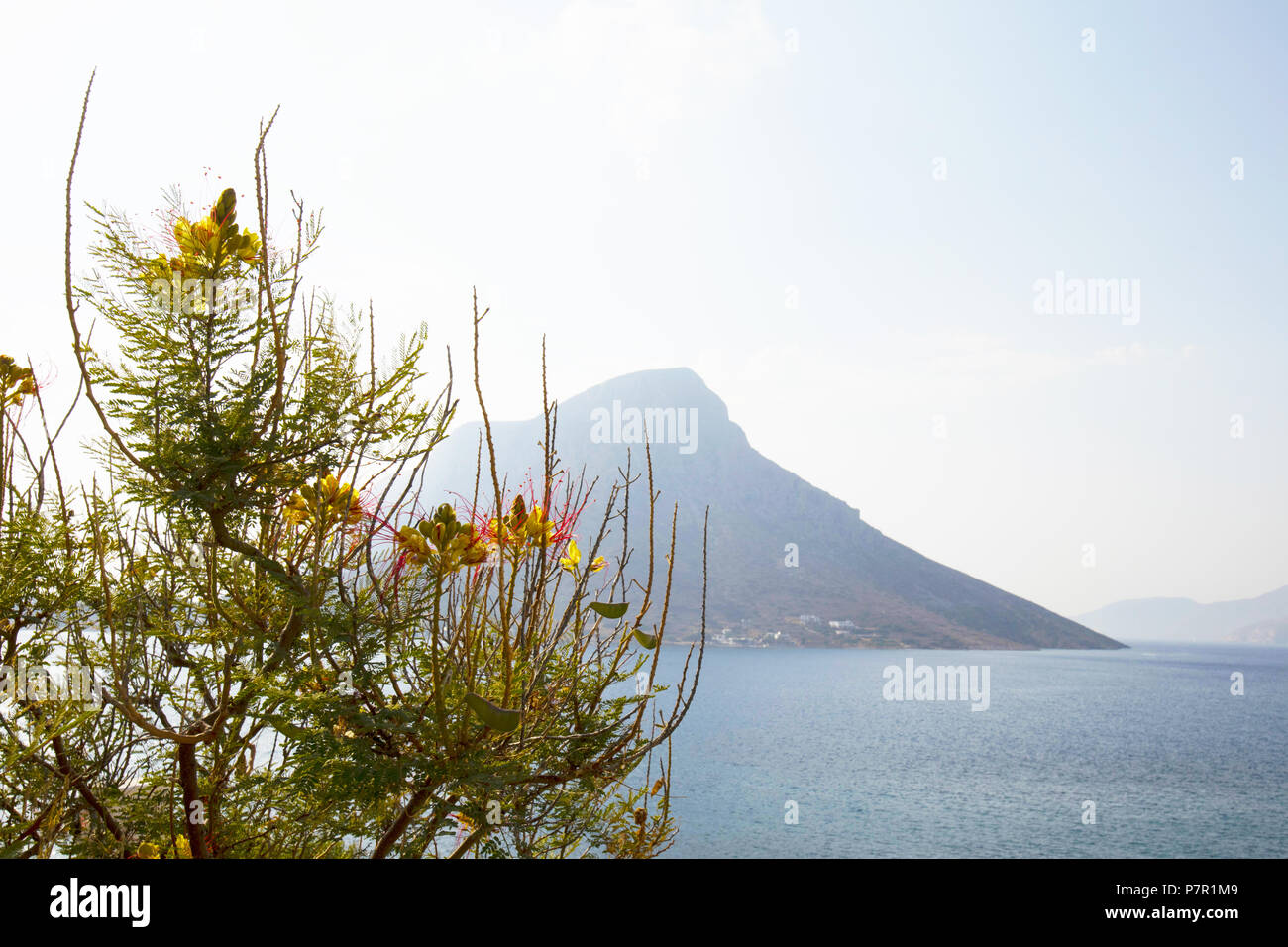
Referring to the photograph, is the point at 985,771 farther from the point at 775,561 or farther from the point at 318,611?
the point at 775,561

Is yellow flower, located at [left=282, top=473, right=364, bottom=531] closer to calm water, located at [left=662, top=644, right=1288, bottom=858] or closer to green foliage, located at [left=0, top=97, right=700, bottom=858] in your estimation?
green foliage, located at [left=0, top=97, right=700, bottom=858]

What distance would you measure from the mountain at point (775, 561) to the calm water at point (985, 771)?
26.4 m

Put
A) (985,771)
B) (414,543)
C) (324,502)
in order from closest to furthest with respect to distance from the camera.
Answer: (414,543) → (324,502) → (985,771)

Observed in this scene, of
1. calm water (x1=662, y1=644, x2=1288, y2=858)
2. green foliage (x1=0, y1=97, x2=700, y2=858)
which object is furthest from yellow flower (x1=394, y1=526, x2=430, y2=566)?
calm water (x1=662, y1=644, x2=1288, y2=858)

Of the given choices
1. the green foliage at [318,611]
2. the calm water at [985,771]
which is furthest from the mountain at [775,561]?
the green foliage at [318,611]

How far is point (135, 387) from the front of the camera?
1.63m

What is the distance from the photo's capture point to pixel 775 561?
146250 millimetres

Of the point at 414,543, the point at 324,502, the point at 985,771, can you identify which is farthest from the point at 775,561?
the point at 414,543

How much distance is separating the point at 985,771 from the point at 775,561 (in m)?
91.2

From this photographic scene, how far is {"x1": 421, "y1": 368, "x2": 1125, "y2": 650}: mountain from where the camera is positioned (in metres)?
131
